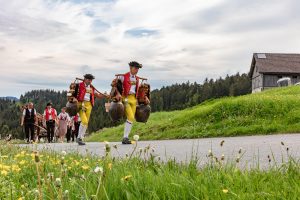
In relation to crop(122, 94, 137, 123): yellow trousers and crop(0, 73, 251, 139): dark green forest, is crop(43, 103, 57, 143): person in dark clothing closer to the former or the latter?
crop(122, 94, 137, 123): yellow trousers

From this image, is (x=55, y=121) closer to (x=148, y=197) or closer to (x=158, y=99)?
(x=148, y=197)

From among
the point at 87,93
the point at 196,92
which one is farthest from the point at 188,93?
the point at 87,93

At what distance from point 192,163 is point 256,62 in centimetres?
7088

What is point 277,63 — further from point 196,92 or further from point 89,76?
point 196,92

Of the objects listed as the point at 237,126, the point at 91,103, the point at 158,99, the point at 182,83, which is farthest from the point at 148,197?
the point at 182,83

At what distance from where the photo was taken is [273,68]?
72188 mm

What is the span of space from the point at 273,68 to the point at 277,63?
2385 millimetres

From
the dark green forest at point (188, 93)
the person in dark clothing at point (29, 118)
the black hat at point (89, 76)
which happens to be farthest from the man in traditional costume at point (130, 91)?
the dark green forest at point (188, 93)

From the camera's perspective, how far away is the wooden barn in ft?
235

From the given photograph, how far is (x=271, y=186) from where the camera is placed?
3.70 meters

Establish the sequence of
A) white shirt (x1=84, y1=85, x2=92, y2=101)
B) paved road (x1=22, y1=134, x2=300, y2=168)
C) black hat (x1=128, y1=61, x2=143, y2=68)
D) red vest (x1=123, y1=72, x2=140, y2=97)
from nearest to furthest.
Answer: paved road (x1=22, y1=134, x2=300, y2=168) < black hat (x1=128, y1=61, x2=143, y2=68) < red vest (x1=123, y1=72, x2=140, y2=97) < white shirt (x1=84, y1=85, x2=92, y2=101)

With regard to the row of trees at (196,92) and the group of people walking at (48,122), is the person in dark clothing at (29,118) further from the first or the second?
the row of trees at (196,92)

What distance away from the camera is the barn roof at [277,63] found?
71.9 meters

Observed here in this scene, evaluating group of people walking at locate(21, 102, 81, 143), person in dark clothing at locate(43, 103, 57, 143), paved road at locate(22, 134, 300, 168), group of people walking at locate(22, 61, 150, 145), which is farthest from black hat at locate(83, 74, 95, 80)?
person in dark clothing at locate(43, 103, 57, 143)
